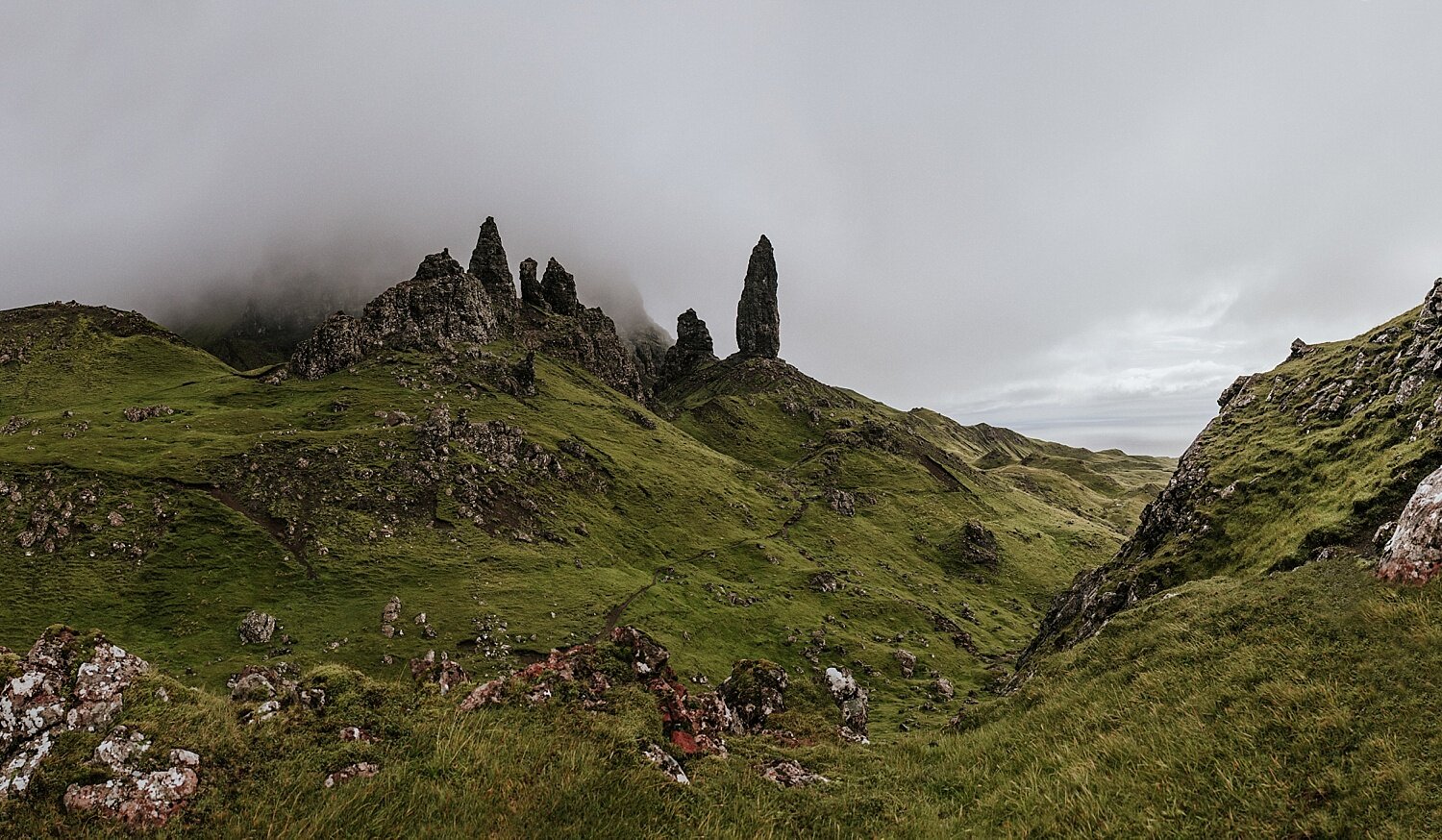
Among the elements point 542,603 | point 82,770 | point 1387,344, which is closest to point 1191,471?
point 1387,344

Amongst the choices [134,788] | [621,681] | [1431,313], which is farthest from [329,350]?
[1431,313]

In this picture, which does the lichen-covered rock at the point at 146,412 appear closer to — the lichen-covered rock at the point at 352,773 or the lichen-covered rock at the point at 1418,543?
the lichen-covered rock at the point at 352,773

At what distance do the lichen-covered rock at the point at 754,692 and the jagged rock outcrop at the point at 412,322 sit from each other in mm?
150332

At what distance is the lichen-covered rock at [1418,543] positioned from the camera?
45.9 feet

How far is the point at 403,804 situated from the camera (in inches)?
298

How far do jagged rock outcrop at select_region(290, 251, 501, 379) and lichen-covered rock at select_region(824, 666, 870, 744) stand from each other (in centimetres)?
14952

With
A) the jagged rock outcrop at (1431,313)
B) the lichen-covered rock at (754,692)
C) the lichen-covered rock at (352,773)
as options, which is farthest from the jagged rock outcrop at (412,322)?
the jagged rock outcrop at (1431,313)

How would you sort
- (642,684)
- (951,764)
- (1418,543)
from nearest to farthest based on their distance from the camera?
(1418,543) → (951,764) → (642,684)

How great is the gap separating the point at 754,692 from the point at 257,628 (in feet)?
194

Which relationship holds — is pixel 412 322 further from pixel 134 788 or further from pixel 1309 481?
pixel 1309 481

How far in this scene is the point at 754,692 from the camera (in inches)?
803

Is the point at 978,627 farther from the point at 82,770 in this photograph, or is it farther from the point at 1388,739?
the point at 82,770

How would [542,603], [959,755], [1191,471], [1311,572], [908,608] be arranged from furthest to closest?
[908,608] → [542,603] → [1191,471] → [1311,572] → [959,755]

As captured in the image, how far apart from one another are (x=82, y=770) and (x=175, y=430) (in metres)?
116
